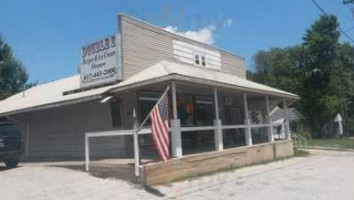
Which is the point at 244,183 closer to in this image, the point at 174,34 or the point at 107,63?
the point at 107,63

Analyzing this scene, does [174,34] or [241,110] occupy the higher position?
[174,34]

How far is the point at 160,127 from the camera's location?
13.1 metres

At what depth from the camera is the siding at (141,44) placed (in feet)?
56.8

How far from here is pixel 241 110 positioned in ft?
85.5

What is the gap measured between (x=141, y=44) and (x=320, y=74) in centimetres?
4359

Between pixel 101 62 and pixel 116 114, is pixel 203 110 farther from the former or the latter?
pixel 101 62

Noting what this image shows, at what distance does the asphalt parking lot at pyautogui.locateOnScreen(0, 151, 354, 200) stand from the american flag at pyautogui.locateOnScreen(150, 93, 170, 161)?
1034mm

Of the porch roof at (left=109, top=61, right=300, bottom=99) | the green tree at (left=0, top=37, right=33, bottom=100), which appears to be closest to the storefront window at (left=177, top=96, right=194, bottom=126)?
the porch roof at (left=109, top=61, right=300, bottom=99)

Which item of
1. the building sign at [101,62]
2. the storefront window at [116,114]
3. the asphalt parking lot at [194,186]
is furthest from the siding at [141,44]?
the asphalt parking lot at [194,186]

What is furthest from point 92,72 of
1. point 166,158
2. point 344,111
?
point 344,111

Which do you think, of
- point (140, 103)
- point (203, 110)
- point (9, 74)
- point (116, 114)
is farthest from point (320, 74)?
point (116, 114)

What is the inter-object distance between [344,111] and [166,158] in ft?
163

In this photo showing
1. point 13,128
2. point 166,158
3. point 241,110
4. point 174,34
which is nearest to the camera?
point 166,158

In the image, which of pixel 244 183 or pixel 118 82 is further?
pixel 118 82
